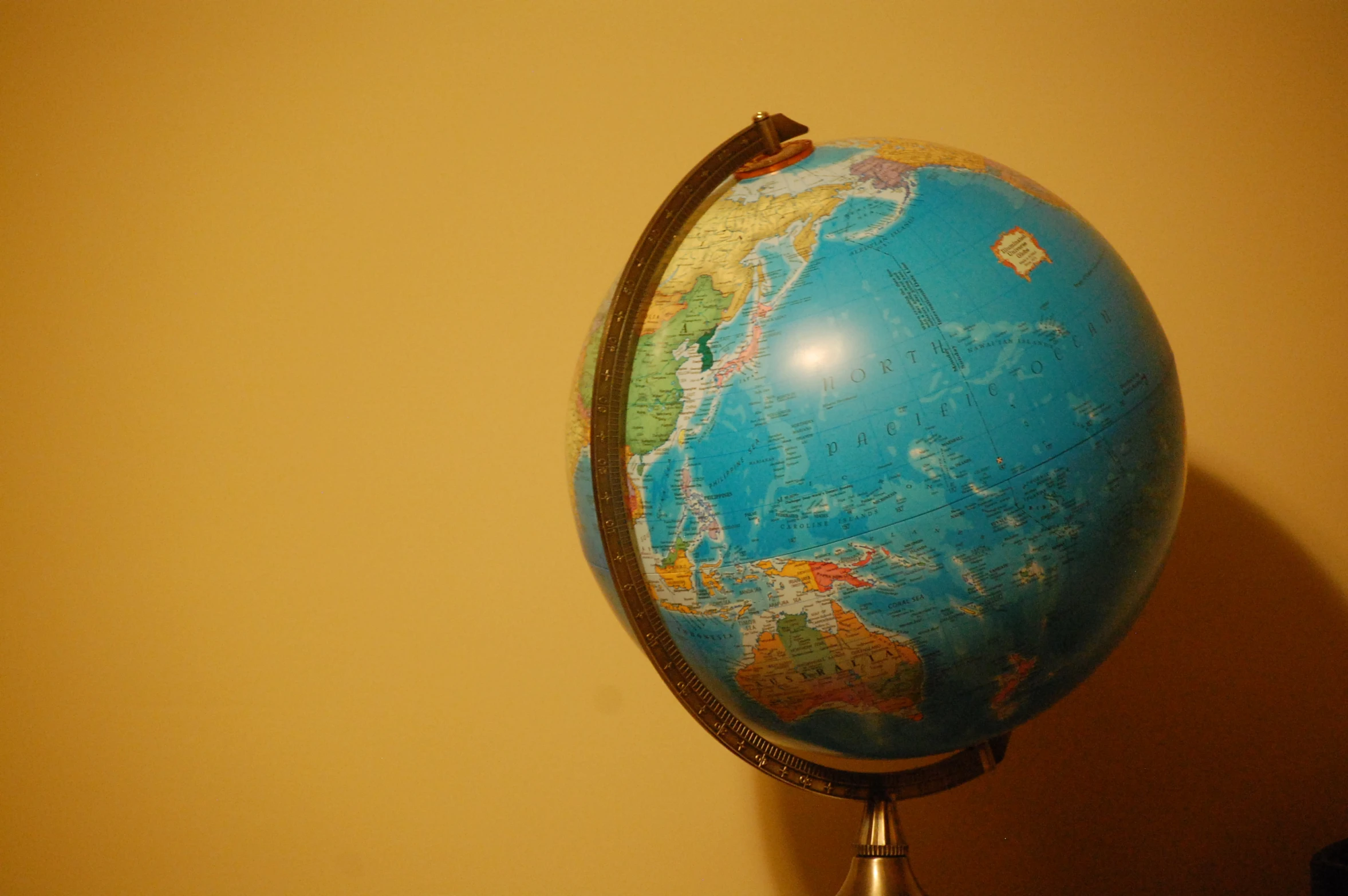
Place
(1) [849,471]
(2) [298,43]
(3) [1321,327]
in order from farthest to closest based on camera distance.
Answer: (3) [1321,327], (2) [298,43], (1) [849,471]

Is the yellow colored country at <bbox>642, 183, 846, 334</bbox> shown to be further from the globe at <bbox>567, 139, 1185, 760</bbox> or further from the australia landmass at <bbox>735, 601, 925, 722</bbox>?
the australia landmass at <bbox>735, 601, 925, 722</bbox>

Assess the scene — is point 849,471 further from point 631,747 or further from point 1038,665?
point 631,747

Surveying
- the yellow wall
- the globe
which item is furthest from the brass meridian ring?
the yellow wall

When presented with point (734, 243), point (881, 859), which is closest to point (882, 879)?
point (881, 859)

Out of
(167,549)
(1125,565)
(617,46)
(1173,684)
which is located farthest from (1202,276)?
(167,549)

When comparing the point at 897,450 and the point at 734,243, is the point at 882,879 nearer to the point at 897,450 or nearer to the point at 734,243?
the point at 897,450

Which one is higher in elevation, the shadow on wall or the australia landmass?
the australia landmass

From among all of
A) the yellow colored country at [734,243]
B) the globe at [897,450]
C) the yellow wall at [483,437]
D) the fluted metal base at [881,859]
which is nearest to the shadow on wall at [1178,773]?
the yellow wall at [483,437]

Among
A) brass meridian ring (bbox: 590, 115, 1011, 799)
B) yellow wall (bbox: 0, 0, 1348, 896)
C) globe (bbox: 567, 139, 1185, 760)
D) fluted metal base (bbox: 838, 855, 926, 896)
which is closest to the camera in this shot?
globe (bbox: 567, 139, 1185, 760)
